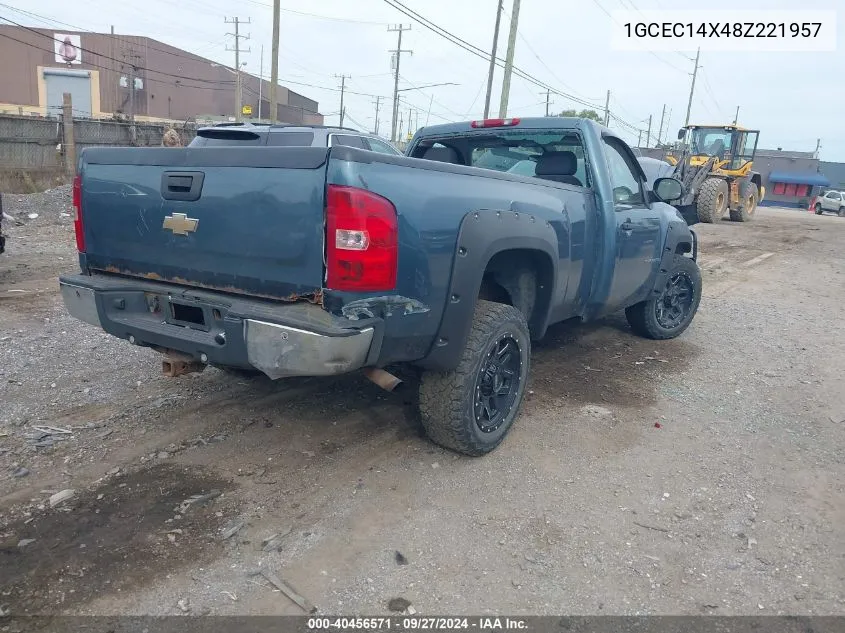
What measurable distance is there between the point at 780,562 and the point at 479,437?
1509 mm

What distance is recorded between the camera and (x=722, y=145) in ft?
71.0

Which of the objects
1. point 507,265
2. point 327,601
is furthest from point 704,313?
point 327,601

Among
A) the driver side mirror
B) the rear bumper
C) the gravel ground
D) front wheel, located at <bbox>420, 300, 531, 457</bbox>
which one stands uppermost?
the driver side mirror

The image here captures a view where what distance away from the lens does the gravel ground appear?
257 centimetres

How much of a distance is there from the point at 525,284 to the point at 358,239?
1620 mm

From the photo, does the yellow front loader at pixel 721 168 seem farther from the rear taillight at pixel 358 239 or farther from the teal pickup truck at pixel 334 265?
the rear taillight at pixel 358 239

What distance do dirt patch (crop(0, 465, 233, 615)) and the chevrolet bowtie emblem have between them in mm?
1257

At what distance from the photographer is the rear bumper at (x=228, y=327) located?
8.91 ft

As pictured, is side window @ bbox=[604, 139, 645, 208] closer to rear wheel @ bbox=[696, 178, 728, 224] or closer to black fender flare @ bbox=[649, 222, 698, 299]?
black fender flare @ bbox=[649, 222, 698, 299]

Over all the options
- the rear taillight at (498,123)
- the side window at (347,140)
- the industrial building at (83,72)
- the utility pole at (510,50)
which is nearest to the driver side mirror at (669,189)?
the rear taillight at (498,123)

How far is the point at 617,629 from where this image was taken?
7.86ft

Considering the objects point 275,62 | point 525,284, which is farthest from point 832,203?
point 525,284

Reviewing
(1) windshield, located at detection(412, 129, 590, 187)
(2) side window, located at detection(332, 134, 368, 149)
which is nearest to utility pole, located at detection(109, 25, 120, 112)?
(2) side window, located at detection(332, 134, 368, 149)

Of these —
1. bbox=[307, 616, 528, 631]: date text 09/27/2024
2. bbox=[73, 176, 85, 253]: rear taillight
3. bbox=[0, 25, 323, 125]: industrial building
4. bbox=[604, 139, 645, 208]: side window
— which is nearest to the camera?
bbox=[307, 616, 528, 631]: date text 09/27/2024
